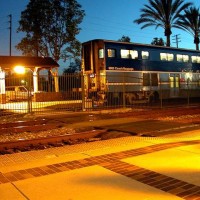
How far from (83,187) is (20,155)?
323cm

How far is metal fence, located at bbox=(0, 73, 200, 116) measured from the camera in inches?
793

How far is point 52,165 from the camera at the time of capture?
7.05 meters

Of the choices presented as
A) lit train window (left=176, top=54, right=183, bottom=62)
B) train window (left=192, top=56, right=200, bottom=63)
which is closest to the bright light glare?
lit train window (left=176, top=54, right=183, bottom=62)

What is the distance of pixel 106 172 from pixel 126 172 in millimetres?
357

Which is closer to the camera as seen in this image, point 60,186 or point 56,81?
point 60,186

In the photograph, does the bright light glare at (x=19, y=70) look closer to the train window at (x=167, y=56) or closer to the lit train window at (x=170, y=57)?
the train window at (x=167, y=56)

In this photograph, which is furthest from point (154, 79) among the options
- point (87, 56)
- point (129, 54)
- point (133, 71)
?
point (87, 56)

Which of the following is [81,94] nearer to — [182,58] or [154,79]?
[154,79]

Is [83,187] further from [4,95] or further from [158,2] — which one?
[158,2]

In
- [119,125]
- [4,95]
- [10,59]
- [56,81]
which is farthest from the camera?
[10,59]

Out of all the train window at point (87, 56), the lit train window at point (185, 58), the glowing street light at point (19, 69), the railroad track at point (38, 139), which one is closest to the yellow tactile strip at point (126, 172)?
the railroad track at point (38, 139)

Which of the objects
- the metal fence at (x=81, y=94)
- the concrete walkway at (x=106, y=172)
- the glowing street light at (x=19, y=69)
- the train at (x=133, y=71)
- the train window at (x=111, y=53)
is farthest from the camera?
the glowing street light at (x=19, y=69)

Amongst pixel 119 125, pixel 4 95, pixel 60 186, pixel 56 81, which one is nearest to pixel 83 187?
pixel 60 186

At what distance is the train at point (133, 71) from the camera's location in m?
23.8
